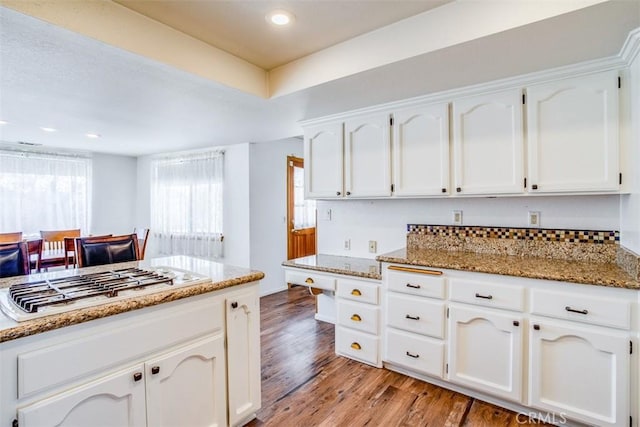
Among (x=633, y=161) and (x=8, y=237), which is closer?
(x=633, y=161)

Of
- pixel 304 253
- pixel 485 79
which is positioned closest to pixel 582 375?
pixel 485 79

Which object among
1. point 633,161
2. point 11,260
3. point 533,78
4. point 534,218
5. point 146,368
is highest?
point 533,78

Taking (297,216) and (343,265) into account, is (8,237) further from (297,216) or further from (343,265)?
(343,265)

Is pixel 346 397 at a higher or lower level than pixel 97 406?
lower

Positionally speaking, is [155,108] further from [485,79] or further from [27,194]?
[27,194]

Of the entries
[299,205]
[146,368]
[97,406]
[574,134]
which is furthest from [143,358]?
[299,205]

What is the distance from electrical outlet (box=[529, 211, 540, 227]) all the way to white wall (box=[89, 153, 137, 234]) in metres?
5.95

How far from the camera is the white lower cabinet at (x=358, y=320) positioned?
8.08 ft

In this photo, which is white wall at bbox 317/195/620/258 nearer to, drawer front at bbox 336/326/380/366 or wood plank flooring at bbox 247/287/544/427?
drawer front at bbox 336/326/380/366

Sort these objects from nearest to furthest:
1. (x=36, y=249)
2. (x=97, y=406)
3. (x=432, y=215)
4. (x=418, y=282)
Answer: (x=97, y=406) → (x=418, y=282) → (x=432, y=215) → (x=36, y=249)

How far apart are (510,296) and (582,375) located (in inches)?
20.2

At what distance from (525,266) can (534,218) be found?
1.73ft

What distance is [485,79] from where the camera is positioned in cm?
212

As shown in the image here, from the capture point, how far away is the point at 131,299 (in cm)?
131
